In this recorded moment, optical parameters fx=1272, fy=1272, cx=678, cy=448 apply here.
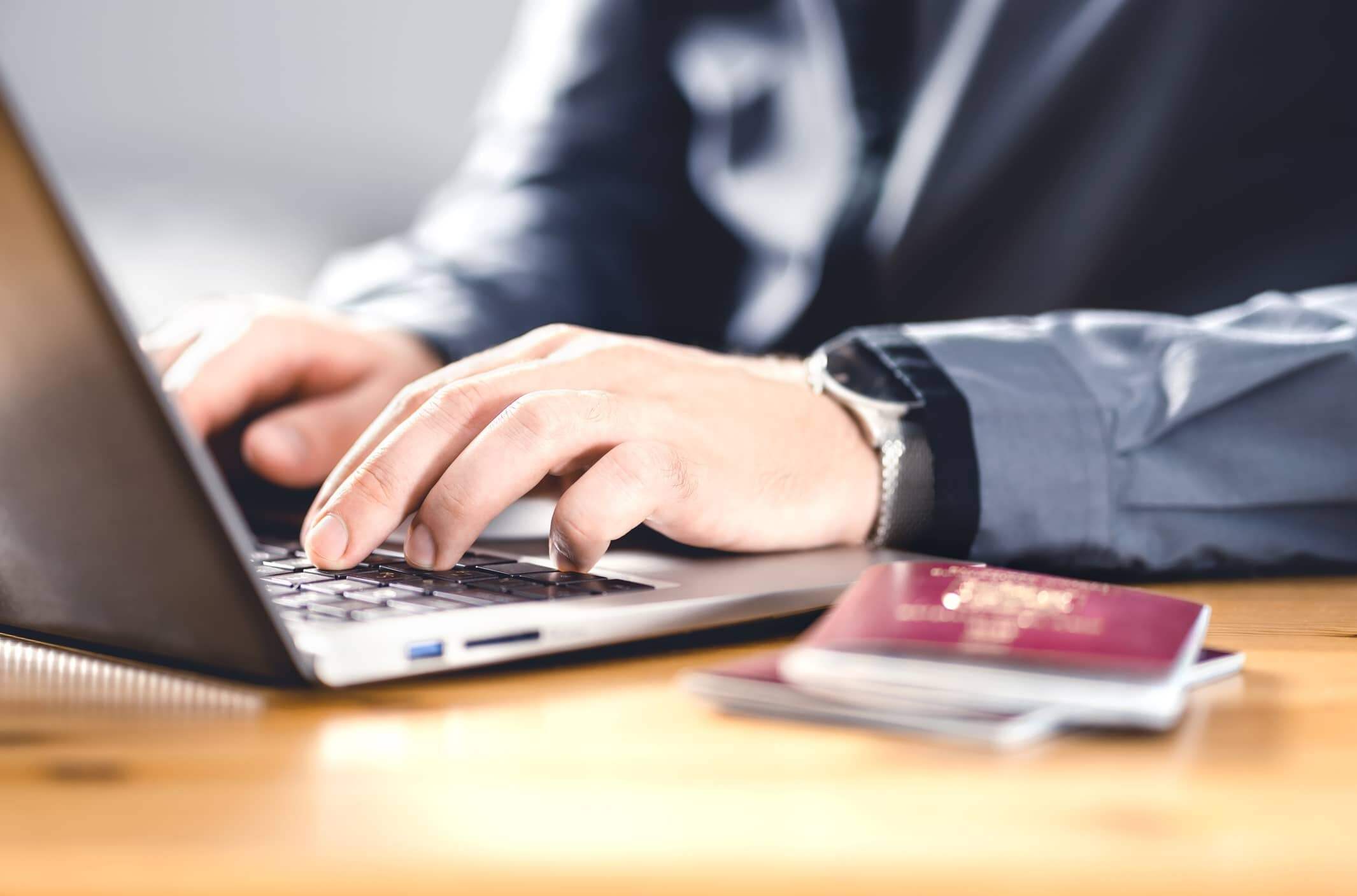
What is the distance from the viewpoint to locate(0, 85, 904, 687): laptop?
1.25ft

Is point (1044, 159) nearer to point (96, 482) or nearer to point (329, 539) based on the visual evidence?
point (329, 539)

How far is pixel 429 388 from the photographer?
2.16 ft

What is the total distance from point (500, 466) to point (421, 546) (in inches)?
2.1

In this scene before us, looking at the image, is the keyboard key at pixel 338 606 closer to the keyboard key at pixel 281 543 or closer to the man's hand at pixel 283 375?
the keyboard key at pixel 281 543

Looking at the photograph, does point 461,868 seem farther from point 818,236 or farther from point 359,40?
point 359,40

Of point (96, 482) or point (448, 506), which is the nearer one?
point (96, 482)

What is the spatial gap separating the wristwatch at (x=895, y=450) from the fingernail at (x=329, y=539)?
1.01ft

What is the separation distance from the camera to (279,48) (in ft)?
7.29

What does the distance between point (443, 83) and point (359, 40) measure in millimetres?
178

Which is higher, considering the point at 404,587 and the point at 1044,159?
the point at 1044,159

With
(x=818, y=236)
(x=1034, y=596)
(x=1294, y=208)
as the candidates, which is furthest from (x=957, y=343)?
(x=818, y=236)

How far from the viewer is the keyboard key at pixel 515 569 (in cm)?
59

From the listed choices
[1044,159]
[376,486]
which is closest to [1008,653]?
[376,486]

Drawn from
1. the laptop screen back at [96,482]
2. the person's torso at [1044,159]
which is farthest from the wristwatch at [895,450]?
the person's torso at [1044,159]
